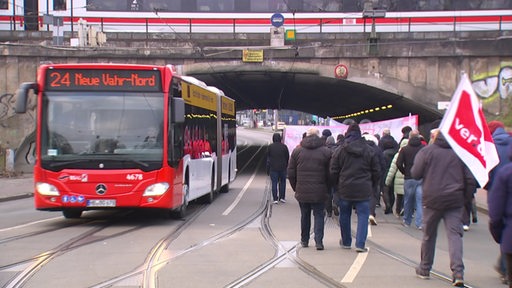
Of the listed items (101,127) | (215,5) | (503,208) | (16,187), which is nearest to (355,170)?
(503,208)

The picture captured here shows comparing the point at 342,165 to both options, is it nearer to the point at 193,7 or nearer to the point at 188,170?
the point at 188,170

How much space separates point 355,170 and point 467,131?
7.11 feet

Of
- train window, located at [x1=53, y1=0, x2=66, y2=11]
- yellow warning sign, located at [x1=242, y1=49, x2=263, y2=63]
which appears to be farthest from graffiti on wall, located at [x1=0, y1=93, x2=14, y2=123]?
yellow warning sign, located at [x1=242, y1=49, x2=263, y2=63]

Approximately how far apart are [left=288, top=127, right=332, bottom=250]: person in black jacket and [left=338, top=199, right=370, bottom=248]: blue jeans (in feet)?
1.00

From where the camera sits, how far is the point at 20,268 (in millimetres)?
7500

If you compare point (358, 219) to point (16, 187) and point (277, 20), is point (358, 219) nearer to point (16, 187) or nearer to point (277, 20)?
point (16, 187)

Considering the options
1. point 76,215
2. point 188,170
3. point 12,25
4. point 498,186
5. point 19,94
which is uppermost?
point 12,25

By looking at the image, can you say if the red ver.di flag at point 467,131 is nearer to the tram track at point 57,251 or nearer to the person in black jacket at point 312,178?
the person in black jacket at point 312,178

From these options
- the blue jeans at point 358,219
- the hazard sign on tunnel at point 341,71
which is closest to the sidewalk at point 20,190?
the blue jeans at point 358,219

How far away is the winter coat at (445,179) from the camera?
6.43 meters

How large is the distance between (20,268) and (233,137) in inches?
555

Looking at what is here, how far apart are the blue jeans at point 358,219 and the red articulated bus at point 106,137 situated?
150 inches

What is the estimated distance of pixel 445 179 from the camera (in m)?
6.47

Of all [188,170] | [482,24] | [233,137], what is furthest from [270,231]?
[482,24]
